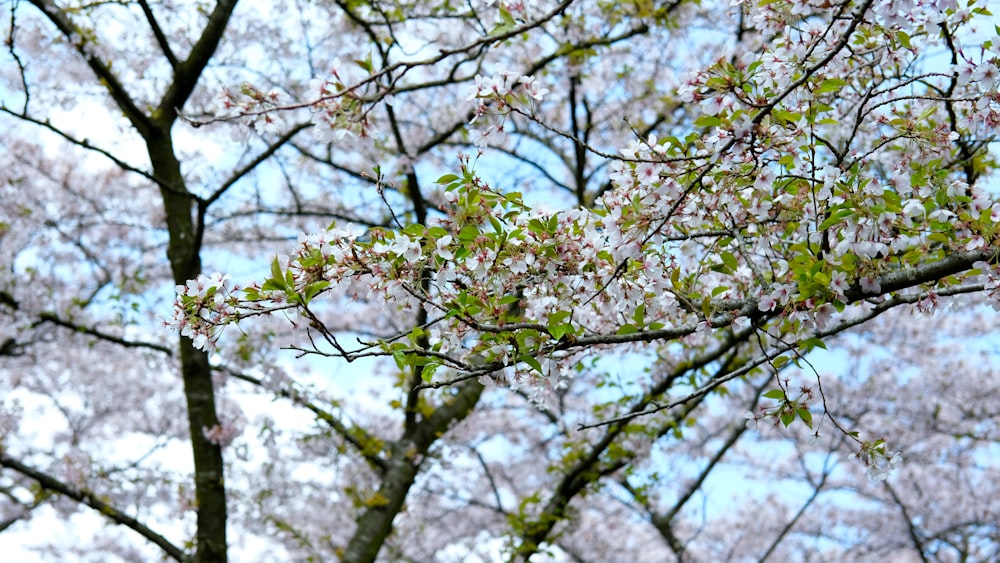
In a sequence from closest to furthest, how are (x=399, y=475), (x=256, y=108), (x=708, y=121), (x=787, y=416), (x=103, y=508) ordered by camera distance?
1. (x=708, y=121)
2. (x=787, y=416)
3. (x=256, y=108)
4. (x=103, y=508)
5. (x=399, y=475)

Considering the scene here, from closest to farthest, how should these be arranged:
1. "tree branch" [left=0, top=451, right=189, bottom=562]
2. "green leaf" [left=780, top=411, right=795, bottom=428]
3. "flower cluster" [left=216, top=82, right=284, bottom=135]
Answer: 1. "green leaf" [left=780, top=411, right=795, bottom=428]
2. "flower cluster" [left=216, top=82, right=284, bottom=135]
3. "tree branch" [left=0, top=451, right=189, bottom=562]

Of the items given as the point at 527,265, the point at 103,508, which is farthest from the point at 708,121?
the point at 103,508

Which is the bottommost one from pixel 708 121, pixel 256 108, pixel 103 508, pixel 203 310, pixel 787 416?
pixel 787 416

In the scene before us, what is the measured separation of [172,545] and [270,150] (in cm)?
286

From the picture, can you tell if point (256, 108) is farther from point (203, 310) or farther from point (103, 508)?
point (103, 508)

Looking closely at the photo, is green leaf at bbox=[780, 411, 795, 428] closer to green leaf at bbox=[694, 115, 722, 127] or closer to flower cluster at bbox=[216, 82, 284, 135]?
green leaf at bbox=[694, 115, 722, 127]

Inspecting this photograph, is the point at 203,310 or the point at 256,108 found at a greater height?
the point at 256,108

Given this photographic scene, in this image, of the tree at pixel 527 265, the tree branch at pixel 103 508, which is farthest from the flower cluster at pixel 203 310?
the tree branch at pixel 103 508

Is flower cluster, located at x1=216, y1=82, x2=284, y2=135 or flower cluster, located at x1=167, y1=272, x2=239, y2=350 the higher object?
flower cluster, located at x1=216, y1=82, x2=284, y2=135

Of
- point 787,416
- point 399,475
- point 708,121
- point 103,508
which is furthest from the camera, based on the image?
point 399,475

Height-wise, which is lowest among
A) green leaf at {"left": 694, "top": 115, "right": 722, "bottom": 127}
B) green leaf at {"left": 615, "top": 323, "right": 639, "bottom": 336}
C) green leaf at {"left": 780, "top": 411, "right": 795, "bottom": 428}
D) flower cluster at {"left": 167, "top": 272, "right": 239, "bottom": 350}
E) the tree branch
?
green leaf at {"left": 780, "top": 411, "right": 795, "bottom": 428}

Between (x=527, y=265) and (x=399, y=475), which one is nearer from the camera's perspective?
(x=527, y=265)

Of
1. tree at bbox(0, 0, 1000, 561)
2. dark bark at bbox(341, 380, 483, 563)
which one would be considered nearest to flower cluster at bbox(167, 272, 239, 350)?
tree at bbox(0, 0, 1000, 561)

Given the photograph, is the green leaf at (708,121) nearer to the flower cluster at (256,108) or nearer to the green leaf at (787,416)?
the green leaf at (787,416)
